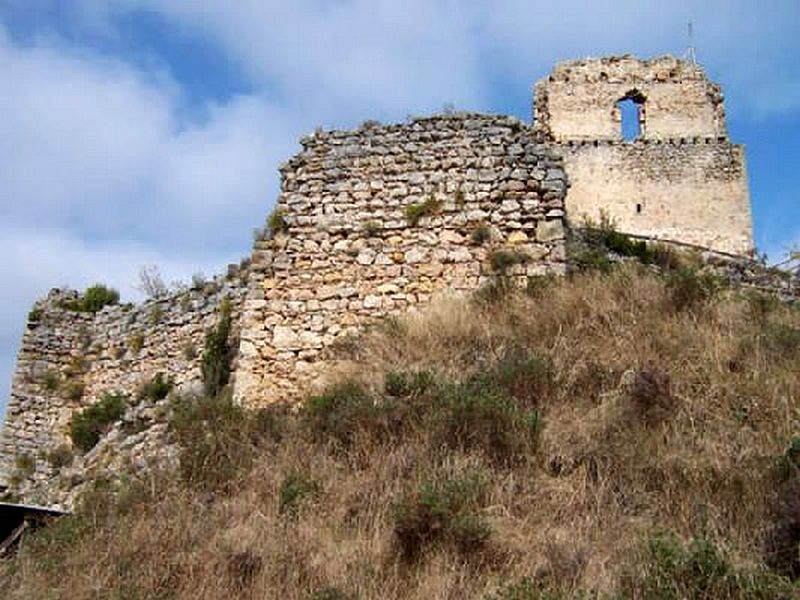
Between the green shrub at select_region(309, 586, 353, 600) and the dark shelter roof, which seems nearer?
the green shrub at select_region(309, 586, 353, 600)

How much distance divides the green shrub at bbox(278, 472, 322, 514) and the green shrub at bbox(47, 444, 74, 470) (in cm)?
839

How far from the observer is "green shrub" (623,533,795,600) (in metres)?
3.93

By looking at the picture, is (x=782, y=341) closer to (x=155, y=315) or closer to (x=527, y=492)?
(x=527, y=492)

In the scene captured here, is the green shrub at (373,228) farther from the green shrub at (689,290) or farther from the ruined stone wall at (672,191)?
the ruined stone wall at (672,191)

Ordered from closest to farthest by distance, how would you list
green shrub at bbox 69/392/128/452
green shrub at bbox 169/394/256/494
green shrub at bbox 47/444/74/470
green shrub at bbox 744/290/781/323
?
green shrub at bbox 169/394/256/494
green shrub at bbox 744/290/781/323
green shrub at bbox 69/392/128/452
green shrub at bbox 47/444/74/470

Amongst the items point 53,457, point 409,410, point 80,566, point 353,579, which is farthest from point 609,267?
point 53,457

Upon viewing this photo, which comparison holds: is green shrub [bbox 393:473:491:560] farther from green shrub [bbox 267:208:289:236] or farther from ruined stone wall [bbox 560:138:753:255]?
ruined stone wall [bbox 560:138:753:255]

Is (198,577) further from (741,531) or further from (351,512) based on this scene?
(741,531)

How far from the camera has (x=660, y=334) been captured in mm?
7234

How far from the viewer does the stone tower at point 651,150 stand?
23.1m

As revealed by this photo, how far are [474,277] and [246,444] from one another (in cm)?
336

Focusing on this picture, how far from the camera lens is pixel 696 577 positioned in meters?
4.02

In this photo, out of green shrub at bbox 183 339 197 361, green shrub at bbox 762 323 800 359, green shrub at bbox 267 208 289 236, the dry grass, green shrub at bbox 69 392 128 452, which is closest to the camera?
the dry grass

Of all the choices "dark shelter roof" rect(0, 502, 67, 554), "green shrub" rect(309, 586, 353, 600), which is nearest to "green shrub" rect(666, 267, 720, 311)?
"green shrub" rect(309, 586, 353, 600)
